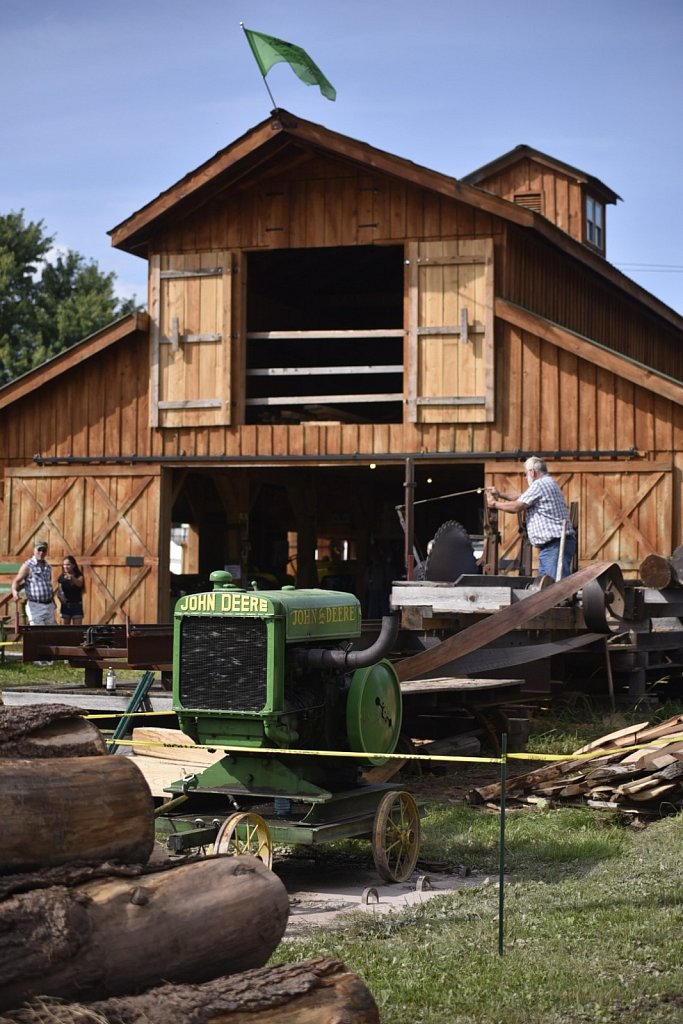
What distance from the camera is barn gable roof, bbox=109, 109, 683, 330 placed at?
19578 mm

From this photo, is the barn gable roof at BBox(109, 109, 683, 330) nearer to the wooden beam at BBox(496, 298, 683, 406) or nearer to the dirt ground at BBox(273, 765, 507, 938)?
the wooden beam at BBox(496, 298, 683, 406)

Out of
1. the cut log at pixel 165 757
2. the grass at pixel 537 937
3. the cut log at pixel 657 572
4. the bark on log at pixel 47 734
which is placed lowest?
the grass at pixel 537 937

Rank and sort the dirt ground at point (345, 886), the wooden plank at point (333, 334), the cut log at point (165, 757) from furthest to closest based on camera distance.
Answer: the wooden plank at point (333, 334)
the cut log at point (165, 757)
the dirt ground at point (345, 886)

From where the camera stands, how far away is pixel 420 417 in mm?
20109

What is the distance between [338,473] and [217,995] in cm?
2284

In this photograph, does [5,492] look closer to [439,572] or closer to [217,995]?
[439,572]

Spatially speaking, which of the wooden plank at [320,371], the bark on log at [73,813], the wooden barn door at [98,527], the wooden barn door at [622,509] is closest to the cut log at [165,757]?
the bark on log at [73,813]

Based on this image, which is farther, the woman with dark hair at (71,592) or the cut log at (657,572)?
the woman with dark hair at (71,592)

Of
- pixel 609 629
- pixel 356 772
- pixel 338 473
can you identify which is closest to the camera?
pixel 356 772

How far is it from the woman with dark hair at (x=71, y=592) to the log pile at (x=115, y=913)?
15594 mm

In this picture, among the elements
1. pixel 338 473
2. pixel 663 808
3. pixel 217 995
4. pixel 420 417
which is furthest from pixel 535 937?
pixel 338 473

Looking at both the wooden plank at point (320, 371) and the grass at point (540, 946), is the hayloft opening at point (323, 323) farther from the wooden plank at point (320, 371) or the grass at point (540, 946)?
the grass at point (540, 946)

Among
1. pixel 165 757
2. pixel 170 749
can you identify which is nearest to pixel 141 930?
pixel 165 757

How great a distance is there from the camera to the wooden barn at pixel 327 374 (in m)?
19.4
